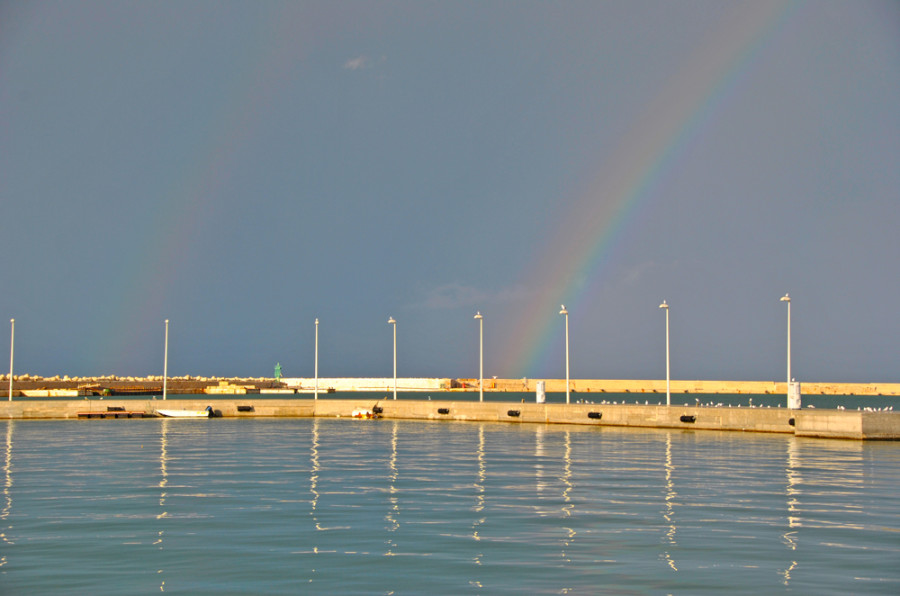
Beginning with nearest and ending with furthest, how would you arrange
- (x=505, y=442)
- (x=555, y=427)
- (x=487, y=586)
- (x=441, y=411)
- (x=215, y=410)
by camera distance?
(x=487, y=586)
(x=505, y=442)
(x=555, y=427)
(x=441, y=411)
(x=215, y=410)

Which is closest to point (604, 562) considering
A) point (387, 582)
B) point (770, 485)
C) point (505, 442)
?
point (387, 582)

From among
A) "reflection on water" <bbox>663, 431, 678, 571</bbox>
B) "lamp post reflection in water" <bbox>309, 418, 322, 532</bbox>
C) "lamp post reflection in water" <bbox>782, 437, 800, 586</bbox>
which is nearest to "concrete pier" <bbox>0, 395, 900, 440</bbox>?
"lamp post reflection in water" <bbox>782, 437, 800, 586</bbox>

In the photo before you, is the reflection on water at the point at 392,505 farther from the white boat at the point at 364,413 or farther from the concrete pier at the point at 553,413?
the white boat at the point at 364,413

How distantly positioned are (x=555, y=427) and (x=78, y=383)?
15052 centimetres

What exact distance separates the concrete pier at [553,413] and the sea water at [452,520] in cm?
459

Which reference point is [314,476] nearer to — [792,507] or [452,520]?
[452,520]

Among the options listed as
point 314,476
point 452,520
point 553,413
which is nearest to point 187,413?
point 553,413

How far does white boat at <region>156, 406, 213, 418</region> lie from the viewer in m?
76.6

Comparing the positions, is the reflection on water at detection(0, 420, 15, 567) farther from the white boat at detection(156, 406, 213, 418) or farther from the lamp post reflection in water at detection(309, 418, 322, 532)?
the white boat at detection(156, 406, 213, 418)

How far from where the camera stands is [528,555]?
1753 cm

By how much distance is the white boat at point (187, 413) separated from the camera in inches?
3014

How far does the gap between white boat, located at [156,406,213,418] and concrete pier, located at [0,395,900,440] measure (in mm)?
623

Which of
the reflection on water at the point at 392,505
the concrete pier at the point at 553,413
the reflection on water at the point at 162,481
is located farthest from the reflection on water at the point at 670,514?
the concrete pier at the point at 553,413

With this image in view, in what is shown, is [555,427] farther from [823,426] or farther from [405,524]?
[405,524]
